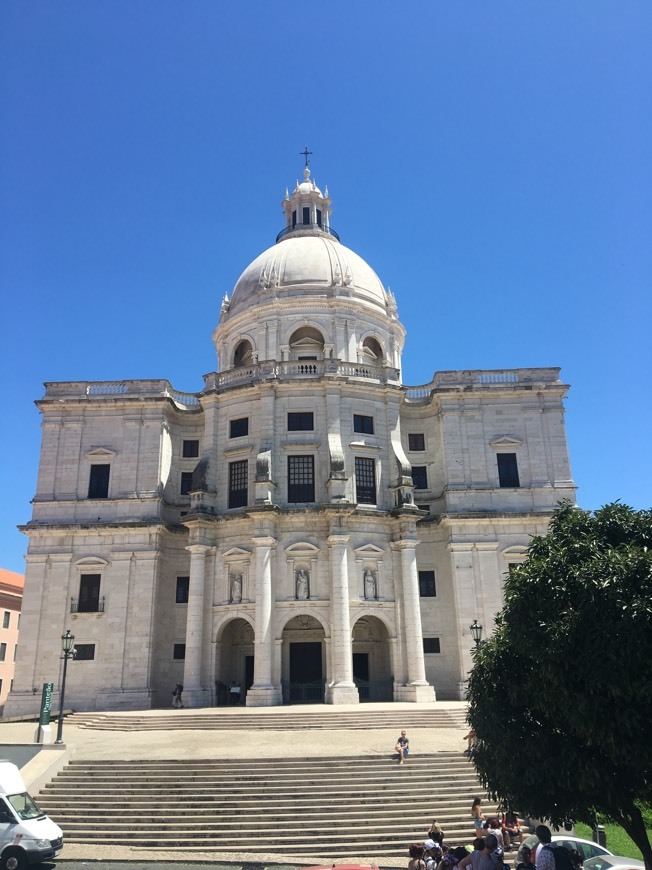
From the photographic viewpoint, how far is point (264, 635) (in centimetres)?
3472

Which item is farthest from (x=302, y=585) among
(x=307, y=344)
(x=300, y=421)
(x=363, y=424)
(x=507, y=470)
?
(x=307, y=344)

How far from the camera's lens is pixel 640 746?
11.2 m

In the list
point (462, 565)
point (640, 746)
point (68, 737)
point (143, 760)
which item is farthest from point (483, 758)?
point (462, 565)

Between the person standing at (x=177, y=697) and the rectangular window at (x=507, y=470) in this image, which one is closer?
the person standing at (x=177, y=697)

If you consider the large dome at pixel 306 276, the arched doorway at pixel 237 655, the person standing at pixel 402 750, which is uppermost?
the large dome at pixel 306 276

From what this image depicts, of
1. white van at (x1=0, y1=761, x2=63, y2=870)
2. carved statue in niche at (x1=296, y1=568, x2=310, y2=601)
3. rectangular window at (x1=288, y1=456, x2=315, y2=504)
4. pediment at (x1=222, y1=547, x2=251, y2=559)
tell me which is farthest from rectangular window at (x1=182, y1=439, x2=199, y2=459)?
white van at (x1=0, y1=761, x2=63, y2=870)

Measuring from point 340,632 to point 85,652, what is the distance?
14680 mm

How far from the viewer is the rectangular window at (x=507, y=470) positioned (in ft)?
131

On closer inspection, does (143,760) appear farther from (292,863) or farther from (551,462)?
(551,462)

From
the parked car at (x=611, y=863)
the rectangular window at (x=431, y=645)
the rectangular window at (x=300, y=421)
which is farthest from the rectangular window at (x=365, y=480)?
the parked car at (x=611, y=863)

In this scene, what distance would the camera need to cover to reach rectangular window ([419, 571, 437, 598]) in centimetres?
3931

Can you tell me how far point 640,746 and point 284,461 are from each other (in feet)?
93.2

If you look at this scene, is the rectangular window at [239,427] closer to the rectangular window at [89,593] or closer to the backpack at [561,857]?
the rectangular window at [89,593]

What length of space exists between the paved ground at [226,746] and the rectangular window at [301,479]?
11.4 meters
